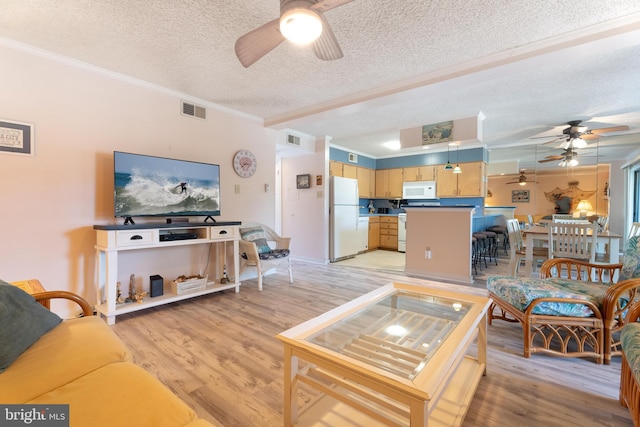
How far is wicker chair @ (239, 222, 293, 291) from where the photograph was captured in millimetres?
3627

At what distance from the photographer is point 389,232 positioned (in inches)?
279

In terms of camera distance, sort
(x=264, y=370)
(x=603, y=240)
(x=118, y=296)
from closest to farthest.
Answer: (x=264, y=370), (x=118, y=296), (x=603, y=240)

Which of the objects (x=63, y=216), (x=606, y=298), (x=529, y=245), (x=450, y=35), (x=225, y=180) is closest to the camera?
(x=606, y=298)

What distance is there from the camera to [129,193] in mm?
2785

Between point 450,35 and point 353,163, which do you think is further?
point 353,163

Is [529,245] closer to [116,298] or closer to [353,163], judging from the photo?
[353,163]

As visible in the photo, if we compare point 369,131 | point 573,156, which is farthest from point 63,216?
point 573,156

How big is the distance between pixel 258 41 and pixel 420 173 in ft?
18.9

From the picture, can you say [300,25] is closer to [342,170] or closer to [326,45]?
[326,45]

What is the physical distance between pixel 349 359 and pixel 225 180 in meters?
3.31

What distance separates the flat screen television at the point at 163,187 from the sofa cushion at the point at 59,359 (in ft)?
5.57

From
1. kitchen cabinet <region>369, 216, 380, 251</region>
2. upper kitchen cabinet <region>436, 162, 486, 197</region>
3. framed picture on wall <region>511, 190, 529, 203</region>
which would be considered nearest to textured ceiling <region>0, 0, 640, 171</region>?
upper kitchen cabinet <region>436, 162, 486, 197</region>

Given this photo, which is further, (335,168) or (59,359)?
(335,168)

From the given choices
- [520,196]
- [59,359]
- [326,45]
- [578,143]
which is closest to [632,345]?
[326,45]
